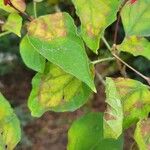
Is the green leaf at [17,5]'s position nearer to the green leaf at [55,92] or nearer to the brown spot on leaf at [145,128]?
the green leaf at [55,92]

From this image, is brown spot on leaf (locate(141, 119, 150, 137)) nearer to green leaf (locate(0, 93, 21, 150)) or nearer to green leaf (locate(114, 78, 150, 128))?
green leaf (locate(114, 78, 150, 128))

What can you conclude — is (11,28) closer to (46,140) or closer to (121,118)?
(121,118)

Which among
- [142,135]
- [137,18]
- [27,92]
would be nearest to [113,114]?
[142,135]

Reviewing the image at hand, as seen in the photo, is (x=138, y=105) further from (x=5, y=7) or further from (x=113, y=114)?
(x=5, y=7)

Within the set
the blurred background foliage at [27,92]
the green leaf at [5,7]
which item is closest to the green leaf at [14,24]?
the green leaf at [5,7]

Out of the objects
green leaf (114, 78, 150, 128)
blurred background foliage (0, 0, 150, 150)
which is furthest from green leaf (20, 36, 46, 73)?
blurred background foliage (0, 0, 150, 150)
